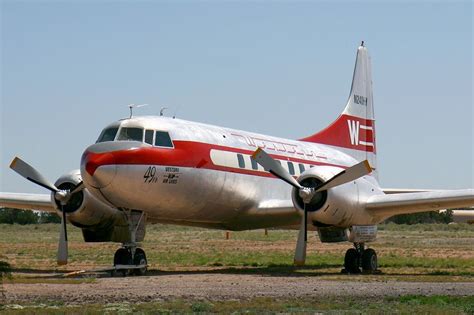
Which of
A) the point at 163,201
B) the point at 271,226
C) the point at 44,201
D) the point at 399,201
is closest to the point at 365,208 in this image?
the point at 399,201

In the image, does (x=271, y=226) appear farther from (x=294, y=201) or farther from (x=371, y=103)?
(x=371, y=103)

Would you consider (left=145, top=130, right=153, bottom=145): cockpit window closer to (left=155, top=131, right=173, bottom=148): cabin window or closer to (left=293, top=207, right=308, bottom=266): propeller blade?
(left=155, top=131, right=173, bottom=148): cabin window

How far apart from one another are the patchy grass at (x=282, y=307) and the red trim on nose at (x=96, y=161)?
21.5 ft

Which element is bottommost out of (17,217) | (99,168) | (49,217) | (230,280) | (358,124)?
(230,280)

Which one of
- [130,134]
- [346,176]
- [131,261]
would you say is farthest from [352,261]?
[130,134]

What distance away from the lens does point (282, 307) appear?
15188 mm

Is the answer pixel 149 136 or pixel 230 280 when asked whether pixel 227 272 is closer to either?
pixel 230 280

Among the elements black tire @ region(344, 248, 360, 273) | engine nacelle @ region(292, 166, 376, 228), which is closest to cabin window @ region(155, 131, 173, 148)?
engine nacelle @ region(292, 166, 376, 228)

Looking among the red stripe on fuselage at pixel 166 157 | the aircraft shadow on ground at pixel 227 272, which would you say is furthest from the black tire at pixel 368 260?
the red stripe on fuselage at pixel 166 157

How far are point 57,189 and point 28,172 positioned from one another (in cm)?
137

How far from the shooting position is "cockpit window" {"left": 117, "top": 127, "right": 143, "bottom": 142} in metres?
22.9

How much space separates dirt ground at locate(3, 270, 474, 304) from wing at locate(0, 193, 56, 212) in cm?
636

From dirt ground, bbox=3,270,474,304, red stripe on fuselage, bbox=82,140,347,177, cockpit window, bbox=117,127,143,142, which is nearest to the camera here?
dirt ground, bbox=3,270,474,304

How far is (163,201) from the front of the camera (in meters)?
23.4
